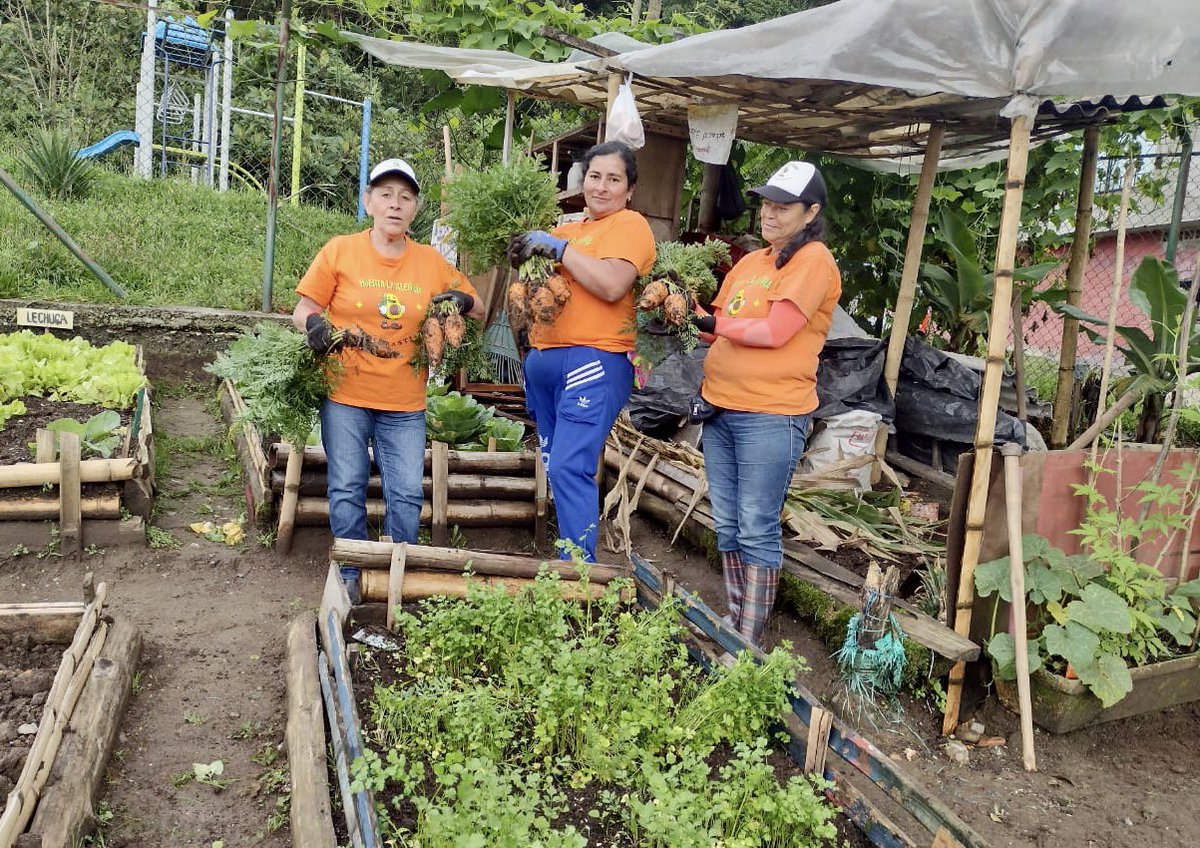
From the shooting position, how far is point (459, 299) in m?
3.96

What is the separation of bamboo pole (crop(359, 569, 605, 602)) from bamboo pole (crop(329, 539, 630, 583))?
Answer: 0.08 feet

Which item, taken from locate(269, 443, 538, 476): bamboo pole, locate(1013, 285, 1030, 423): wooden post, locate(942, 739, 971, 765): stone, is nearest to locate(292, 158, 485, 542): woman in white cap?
locate(269, 443, 538, 476): bamboo pole

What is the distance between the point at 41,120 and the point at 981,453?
565 inches

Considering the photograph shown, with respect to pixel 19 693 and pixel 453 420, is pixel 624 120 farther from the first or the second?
pixel 19 693

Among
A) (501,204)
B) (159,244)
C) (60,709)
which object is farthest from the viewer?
(159,244)

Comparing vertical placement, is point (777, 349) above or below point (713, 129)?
below

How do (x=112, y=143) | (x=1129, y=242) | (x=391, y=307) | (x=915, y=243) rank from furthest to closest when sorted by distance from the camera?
(x=112, y=143), (x=1129, y=242), (x=915, y=243), (x=391, y=307)

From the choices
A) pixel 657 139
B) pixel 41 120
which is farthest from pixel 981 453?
pixel 41 120

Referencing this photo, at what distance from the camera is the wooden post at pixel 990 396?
359 cm

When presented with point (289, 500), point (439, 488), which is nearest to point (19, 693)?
point (289, 500)

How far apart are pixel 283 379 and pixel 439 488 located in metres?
1.36

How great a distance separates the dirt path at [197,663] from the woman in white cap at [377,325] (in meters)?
0.71

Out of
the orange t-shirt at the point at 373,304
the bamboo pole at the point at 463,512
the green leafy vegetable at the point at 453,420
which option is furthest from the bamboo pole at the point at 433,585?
Result: the green leafy vegetable at the point at 453,420

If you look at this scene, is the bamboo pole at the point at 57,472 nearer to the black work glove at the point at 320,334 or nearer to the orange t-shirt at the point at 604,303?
the black work glove at the point at 320,334
